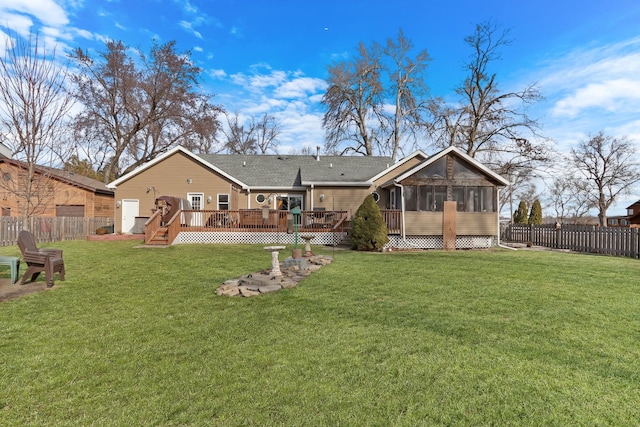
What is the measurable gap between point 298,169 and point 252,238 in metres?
7.30

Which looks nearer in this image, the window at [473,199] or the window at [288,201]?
the window at [473,199]

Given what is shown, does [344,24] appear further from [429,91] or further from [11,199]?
[11,199]

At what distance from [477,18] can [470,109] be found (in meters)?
6.49

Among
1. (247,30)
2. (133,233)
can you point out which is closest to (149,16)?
(247,30)

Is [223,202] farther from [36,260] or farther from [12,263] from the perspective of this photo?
[12,263]

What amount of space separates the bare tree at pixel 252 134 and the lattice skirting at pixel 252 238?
26.5m

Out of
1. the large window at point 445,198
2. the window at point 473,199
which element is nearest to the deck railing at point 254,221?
the large window at point 445,198

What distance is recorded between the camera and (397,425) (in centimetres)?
238

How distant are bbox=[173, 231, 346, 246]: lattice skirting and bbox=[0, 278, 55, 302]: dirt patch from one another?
853 cm

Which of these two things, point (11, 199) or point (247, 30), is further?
point (11, 199)

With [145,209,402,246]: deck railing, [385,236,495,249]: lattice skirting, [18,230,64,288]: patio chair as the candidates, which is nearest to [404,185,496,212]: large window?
[385,236,495,249]: lattice skirting

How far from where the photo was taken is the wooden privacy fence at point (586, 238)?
41.6 feet

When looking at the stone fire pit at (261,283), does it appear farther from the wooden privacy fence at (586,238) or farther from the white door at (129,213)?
the white door at (129,213)

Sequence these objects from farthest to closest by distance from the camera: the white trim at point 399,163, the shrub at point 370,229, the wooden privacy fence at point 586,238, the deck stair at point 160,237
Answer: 1. the white trim at point 399,163
2. the deck stair at point 160,237
3. the shrub at point 370,229
4. the wooden privacy fence at point 586,238
